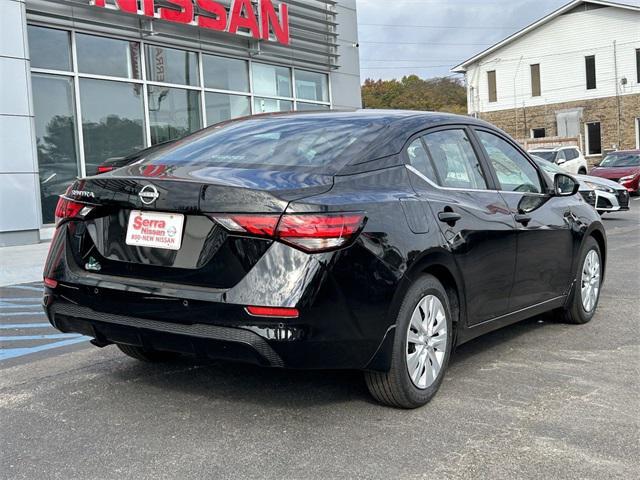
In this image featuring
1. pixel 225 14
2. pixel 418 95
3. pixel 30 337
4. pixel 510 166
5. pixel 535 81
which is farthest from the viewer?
pixel 418 95

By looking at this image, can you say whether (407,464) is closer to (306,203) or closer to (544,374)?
(306,203)

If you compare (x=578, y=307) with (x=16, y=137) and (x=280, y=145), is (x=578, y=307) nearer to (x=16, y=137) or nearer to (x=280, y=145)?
(x=280, y=145)

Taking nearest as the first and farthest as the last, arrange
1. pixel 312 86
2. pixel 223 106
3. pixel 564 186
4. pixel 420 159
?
pixel 420 159
pixel 564 186
pixel 223 106
pixel 312 86

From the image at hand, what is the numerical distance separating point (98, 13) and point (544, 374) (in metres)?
12.2

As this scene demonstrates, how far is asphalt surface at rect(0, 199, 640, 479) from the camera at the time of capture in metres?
2.97

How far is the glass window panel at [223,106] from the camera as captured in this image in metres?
16.5

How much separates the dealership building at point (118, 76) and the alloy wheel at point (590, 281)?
9.87m

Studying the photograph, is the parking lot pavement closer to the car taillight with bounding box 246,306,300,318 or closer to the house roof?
the car taillight with bounding box 246,306,300,318

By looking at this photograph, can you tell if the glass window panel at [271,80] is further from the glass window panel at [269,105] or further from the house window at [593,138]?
the house window at [593,138]

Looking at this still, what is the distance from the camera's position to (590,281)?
18.6ft

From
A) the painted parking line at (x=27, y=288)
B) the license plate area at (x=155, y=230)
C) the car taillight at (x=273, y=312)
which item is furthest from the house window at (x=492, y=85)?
the car taillight at (x=273, y=312)

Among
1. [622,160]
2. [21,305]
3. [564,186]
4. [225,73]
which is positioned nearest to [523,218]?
[564,186]

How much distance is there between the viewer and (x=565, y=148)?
77.5 feet

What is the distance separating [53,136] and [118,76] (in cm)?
194
